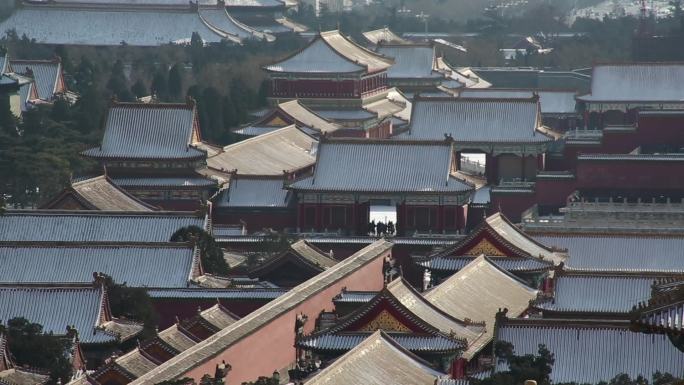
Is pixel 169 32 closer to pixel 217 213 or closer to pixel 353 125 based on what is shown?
pixel 353 125

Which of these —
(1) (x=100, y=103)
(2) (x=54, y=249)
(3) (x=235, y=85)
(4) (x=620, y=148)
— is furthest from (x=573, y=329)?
(3) (x=235, y=85)

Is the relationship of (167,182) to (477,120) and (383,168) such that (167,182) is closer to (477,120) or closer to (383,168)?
(383,168)

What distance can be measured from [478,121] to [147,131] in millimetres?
11699

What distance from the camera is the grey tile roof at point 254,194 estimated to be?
184 feet

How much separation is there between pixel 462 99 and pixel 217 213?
40.8ft

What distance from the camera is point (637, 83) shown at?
252 ft

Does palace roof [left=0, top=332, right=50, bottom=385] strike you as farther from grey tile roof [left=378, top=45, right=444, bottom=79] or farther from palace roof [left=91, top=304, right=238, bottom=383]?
grey tile roof [left=378, top=45, right=444, bottom=79]

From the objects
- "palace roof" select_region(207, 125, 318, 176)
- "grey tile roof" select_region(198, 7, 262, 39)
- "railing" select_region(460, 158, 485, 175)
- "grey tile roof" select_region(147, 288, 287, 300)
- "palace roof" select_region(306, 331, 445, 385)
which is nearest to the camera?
"palace roof" select_region(306, 331, 445, 385)

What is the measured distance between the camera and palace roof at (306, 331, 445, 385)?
31.6m

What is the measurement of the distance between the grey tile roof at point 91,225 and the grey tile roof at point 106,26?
57911 millimetres

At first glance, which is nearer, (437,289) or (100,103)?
(437,289)

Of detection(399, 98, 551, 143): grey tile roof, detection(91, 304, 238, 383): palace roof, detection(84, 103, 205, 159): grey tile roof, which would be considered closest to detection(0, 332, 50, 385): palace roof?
detection(91, 304, 238, 383): palace roof

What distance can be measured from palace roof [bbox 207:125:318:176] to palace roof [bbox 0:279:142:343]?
60.0ft

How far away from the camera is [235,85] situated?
81125 millimetres
